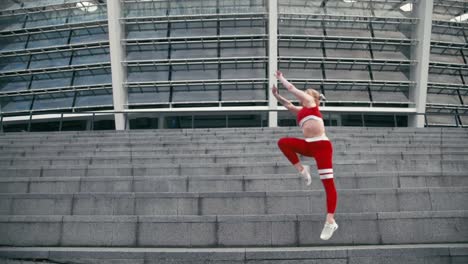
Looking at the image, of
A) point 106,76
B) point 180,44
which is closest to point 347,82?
point 180,44

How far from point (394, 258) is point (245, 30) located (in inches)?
952

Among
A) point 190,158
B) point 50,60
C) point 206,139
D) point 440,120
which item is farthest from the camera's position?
point 50,60

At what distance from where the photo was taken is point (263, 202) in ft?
20.4

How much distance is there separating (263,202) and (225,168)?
2219mm

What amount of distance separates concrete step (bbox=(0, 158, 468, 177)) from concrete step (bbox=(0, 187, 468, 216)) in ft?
6.35

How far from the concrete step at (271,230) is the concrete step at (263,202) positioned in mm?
781

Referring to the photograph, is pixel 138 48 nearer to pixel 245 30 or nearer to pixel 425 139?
pixel 245 30

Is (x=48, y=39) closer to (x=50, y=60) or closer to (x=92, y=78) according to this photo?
(x=50, y=60)

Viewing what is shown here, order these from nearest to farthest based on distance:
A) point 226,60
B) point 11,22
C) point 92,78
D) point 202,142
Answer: point 202,142 < point 226,60 < point 92,78 < point 11,22

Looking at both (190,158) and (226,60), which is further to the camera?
(226,60)

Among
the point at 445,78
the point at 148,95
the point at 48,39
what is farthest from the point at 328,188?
the point at 48,39

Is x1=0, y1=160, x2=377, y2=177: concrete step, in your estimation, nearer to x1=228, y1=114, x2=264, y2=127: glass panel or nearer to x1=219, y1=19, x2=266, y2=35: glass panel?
x1=228, y1=114, x2=264, y2=127: glass panel

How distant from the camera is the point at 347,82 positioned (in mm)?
27562

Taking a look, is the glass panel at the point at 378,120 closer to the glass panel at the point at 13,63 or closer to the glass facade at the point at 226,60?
the glass facade at the point at 226,60
